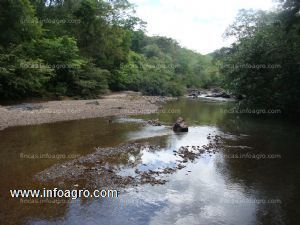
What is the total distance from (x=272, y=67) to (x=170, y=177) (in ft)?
54.0

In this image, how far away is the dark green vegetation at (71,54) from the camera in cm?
2480

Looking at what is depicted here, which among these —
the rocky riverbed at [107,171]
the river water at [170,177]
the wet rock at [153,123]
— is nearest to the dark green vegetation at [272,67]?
the river water at [170,177]

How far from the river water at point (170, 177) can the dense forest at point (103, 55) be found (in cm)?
579

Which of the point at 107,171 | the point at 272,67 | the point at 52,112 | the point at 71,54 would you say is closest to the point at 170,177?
the point at 107,171

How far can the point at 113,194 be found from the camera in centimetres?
898

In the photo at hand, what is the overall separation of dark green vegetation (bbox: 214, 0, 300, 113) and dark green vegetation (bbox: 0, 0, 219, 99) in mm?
15561

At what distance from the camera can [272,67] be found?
2358 centimetres

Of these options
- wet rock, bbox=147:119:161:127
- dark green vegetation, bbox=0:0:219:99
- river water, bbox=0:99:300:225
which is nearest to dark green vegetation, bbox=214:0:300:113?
river water, bbox=0:99:300:225

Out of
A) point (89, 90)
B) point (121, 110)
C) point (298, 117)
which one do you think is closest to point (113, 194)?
point (121, 110)

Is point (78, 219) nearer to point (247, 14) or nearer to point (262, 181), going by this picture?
point (262, 181)

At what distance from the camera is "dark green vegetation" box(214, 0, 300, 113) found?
867 inches

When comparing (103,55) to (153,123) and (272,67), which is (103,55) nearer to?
(153,123)

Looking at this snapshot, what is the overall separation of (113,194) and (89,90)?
26082 millimetres

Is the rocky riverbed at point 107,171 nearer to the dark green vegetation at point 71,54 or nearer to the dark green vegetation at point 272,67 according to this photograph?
the dark green vegetation at point 272,67
